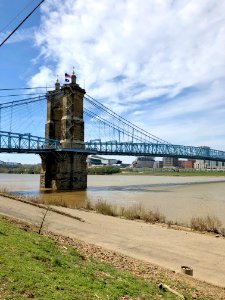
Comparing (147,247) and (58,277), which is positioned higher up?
(58,277)

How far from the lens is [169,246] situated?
1182 centimetres

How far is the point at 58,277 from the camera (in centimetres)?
623

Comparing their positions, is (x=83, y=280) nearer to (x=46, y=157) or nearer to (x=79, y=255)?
(x=79, y=255)

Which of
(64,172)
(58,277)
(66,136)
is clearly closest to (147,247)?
(58,277)

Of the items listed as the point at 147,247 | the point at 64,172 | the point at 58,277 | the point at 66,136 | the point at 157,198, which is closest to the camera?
the point at 58,277

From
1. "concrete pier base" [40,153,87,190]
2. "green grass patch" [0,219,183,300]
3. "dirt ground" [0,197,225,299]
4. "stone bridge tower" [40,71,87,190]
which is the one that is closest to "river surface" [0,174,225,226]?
"concrete pier base" [40,153,87,190]

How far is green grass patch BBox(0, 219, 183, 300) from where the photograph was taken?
215 inches

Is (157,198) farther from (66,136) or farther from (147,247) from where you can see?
(147,247)

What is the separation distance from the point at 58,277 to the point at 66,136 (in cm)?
4987

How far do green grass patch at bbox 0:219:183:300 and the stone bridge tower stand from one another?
4664cm

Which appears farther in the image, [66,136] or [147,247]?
[66,136]

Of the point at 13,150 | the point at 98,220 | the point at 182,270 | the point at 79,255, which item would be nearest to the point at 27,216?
the point at 98,220

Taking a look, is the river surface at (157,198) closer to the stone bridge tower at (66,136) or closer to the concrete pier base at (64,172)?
Answer: the concrete pier base at (64,172)

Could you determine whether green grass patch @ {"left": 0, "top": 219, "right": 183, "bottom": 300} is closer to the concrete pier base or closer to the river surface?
the river surface
